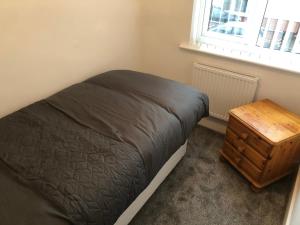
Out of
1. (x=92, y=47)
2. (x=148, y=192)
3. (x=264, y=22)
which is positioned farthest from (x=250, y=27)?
(x=148, y=192)

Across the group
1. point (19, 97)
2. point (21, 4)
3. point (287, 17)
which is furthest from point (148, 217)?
point (287, 17)

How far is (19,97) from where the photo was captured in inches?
65.9

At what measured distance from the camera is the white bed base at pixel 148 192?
4.90 feet

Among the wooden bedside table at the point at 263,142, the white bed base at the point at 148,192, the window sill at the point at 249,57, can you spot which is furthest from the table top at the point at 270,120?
the white bed base at the point at 148,192

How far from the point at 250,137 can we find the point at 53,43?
154 cm

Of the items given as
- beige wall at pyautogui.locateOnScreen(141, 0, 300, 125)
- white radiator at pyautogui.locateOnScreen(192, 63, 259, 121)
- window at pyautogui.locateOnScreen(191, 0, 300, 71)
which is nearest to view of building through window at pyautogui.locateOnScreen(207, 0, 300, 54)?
window at pyautogui.locateOnScreen(191, 0, 300, 71)

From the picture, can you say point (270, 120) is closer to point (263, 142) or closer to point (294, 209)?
point (263, 142)

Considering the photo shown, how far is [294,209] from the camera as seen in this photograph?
1639mm

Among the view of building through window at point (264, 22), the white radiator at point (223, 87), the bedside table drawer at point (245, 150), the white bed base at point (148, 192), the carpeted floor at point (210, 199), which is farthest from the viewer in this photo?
the white radiator at point (223, 87)

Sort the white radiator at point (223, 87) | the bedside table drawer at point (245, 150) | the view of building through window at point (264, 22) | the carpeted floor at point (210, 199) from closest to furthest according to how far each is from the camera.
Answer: the carpeted floor at point (210, 199) → the bedside table drawer at point (245, 150) → the view of building through window at point (264, 22) → the white radiator at point (223, 87)

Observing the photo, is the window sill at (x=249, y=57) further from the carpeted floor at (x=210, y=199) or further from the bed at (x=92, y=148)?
the carpeted floor at (x=210, y=199)

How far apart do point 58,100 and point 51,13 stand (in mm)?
573

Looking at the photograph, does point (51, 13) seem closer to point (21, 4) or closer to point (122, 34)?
point (21, 4)

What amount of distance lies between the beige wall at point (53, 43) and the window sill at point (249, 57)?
0.68m
